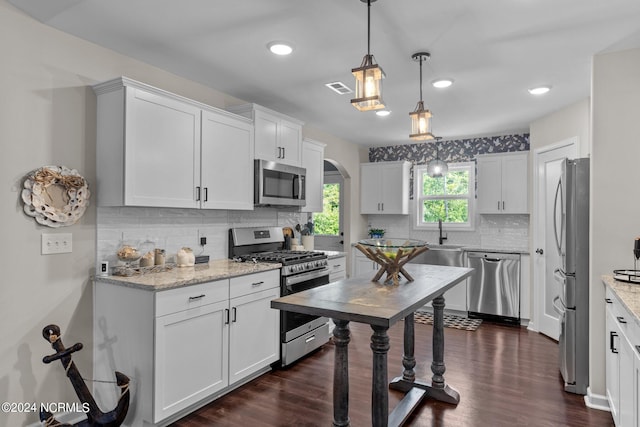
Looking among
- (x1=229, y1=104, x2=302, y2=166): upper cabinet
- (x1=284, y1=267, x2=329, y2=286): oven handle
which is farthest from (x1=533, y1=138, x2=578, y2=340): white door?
(x1=229, y1=104, x2=302, y2=166): upper cabinet

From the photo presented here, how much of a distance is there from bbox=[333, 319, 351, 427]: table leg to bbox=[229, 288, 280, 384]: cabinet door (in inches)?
43.2

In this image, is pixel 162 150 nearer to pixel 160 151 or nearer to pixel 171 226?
pixel 160 151

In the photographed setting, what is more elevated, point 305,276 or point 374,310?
point 374,310

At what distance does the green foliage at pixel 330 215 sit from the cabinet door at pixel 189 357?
4305 millimetres

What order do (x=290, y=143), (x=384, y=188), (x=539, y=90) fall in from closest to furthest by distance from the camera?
(x=539, y=90) < (x=290, y=143) < (x=384, y=188)

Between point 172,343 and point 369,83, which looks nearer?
point 369,83

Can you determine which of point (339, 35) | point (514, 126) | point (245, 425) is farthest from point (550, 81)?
point (245, 425)

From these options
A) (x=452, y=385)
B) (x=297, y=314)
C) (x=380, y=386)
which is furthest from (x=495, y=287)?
(x=380, y=386)

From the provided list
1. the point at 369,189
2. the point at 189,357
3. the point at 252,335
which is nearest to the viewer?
the point at 189,357

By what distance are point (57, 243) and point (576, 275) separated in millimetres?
3702

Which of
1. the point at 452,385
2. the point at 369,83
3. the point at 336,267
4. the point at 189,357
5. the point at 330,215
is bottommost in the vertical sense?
the point at 452,385

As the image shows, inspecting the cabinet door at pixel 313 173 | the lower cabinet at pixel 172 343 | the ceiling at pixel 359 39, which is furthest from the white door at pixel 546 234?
the lower cabinet at pixel 172 343

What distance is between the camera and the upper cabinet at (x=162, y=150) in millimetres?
2602

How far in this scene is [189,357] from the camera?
8.52ft
